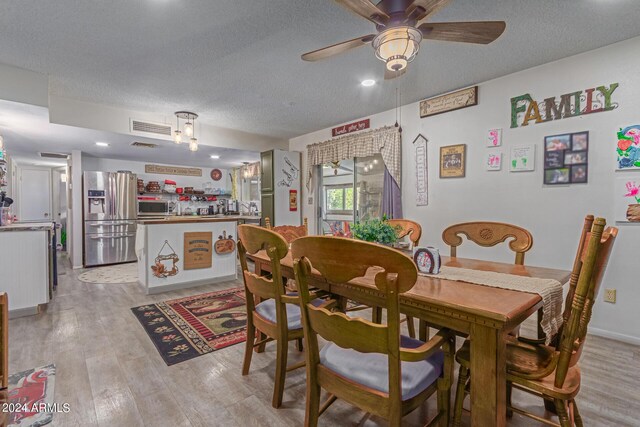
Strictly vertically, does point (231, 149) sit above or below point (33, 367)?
above

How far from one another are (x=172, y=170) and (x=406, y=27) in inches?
276

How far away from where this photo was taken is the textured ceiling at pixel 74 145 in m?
3.53

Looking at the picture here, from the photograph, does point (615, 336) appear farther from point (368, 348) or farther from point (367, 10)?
point (367, 10)

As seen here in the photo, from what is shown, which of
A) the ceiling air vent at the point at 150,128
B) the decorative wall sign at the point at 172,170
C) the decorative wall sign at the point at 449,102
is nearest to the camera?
the decorative wall sign at the point at 449,102

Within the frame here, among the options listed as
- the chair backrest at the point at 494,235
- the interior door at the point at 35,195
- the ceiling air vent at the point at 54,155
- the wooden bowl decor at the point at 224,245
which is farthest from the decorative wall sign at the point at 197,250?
the interior door at the point at 35,195

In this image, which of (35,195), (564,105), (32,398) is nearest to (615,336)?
(564,105)

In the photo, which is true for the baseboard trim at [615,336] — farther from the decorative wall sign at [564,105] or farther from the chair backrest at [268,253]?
the chair backrest at [268,253]

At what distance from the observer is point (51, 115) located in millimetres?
3633

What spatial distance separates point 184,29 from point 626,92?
3.64m

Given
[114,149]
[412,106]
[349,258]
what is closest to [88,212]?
[114,149]

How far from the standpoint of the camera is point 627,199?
8.00ft

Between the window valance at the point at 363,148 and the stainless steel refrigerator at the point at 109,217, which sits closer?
the window valance at the point at 363,148

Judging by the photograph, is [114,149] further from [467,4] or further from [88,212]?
[467,4]

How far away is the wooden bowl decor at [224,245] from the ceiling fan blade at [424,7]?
3642 millimetres
